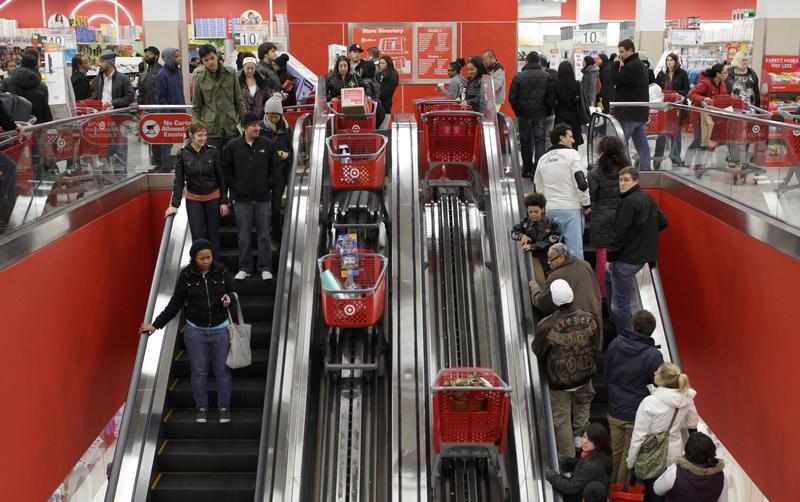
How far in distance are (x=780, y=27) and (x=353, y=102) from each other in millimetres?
7797

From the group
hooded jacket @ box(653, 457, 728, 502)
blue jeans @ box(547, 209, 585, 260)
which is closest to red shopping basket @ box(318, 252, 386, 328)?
Result: blue jeans @ box(547, 209, 585, 260)

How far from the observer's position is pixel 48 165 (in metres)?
8.61

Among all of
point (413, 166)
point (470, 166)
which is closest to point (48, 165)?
point (413, 166)

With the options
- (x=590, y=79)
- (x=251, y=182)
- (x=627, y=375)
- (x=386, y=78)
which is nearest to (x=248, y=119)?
(x=251, y=182)

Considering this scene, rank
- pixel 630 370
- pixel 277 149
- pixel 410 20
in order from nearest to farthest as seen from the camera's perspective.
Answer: pixel 630 370 < pixel 277 149 < pixel 410 20

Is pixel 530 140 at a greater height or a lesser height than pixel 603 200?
greater

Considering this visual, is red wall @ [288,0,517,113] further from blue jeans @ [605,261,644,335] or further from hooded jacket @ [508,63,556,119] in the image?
blue jeans @ [605,261,644,335]

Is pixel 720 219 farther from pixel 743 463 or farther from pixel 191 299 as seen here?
pixel 191 299

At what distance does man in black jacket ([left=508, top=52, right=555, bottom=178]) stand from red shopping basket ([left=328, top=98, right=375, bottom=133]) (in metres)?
1.92

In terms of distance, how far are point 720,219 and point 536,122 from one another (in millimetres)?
3899

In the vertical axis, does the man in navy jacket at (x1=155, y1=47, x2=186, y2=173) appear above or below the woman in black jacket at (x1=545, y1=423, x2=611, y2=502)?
above

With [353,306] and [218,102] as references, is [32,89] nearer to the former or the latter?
[218,102]

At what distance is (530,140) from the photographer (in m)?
12.7

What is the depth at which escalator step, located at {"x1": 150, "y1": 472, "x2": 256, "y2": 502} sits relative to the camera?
8125 millimetres
